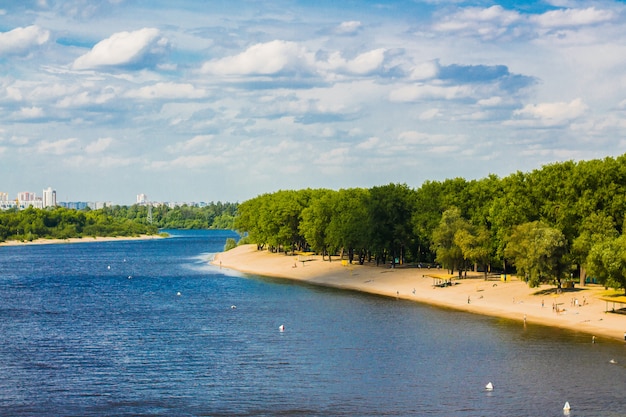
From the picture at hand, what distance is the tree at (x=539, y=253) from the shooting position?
355 ft

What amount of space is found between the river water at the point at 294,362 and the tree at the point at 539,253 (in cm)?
1276

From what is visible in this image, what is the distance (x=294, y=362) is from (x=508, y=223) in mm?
62574

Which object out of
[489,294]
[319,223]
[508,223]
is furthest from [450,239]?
[319,223]

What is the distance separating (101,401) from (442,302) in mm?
67610

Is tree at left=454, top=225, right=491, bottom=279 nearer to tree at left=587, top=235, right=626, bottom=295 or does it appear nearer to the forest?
the forest

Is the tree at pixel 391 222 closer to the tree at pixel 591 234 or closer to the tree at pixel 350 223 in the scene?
the tree at pixel 350 223

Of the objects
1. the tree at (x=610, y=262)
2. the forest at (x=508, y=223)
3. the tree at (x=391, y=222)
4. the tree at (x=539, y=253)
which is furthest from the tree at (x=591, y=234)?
the tree at (x=391, y=222)

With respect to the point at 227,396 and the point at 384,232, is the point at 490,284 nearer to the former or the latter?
the point at 384,232

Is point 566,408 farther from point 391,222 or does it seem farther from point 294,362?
point 391,222

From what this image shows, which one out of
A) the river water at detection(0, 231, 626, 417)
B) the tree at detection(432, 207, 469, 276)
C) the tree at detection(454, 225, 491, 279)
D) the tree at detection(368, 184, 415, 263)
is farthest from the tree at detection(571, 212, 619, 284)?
the tree at detection(368, 184, 415, 263)

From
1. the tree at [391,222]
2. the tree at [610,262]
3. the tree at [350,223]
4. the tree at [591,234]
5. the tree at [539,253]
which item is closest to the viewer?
the tree at [610,262]

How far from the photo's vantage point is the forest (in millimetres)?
109188

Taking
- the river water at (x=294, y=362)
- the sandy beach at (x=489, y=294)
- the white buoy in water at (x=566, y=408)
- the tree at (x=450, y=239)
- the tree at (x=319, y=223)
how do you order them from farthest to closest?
the tree at (x=319, y=223) → the tree at (x=450, y=239) → the sandy beach at (x=489, y=294) → the river water at (x=294, y=362) → the white buoy in water at (x=566, y=408)

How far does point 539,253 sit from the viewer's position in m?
107
